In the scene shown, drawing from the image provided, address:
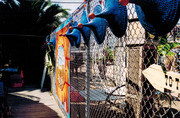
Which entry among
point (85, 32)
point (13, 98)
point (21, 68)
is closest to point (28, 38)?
point (21, 68)

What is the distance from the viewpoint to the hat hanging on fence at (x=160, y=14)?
87 cm

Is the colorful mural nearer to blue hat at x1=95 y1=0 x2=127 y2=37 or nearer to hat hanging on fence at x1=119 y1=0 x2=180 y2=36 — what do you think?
blue hat at x1=95 y1=0 x2=127 y2=37

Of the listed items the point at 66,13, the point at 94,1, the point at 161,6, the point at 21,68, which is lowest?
the point at 21,68

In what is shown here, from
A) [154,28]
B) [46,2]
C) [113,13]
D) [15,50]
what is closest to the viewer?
[154,28]

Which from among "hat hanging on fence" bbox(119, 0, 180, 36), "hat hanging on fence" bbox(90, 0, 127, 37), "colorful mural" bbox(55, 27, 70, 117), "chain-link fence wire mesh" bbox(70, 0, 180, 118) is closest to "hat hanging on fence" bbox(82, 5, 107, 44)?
"chain-link fence wire mesh" bbox(70, 0, 180, 118)

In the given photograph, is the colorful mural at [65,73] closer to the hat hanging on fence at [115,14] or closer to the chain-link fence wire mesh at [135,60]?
the chain-link fence wire mesh at [135,60]

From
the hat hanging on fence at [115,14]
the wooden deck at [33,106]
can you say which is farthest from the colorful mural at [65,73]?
the hat hanging on fence at [115,14]

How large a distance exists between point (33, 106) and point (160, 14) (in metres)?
5.26

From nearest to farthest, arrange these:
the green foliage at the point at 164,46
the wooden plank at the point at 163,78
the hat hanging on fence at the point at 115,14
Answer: the wooden plank at the point at 163,78 → the hat hanging on fence at the point at 115,14 → the green foliage at the point at 164,46

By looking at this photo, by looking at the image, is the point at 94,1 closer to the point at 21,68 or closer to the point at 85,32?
the point at 85,32

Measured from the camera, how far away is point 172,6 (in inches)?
34.2

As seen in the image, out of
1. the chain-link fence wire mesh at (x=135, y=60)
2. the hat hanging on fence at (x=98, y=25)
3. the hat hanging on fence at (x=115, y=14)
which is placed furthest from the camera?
the hat hanging on fence at (x=98, y=25)

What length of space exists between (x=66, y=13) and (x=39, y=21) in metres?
2.26

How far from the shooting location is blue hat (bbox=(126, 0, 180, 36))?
874 mm
